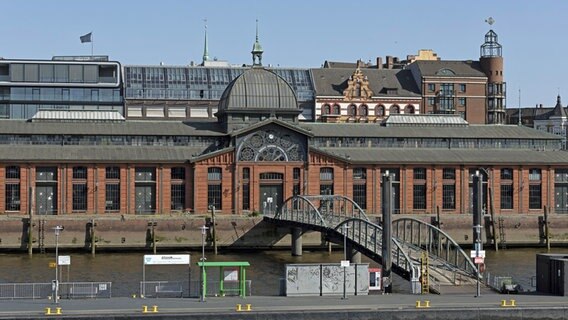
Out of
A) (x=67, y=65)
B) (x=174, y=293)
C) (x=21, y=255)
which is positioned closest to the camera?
(x=174, y=293)

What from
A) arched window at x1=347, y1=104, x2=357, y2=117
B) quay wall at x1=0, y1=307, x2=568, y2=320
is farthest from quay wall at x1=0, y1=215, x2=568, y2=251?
arched window at x1=347, y1=104, x2=357, y2=117

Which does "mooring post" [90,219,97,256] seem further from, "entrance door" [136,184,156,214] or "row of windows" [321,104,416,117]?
"row of windows" [321,104,416,117]

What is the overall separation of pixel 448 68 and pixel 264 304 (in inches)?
5200

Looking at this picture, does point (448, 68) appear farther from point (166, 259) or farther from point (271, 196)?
point (166, 259)

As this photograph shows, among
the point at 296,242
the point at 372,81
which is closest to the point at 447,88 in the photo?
the point at 372,81

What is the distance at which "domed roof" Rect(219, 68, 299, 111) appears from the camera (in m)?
137

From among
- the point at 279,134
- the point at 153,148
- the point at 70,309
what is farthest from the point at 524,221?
the point at 70,309

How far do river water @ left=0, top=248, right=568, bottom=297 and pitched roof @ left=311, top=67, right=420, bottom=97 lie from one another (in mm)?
66272

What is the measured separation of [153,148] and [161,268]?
36.6 m

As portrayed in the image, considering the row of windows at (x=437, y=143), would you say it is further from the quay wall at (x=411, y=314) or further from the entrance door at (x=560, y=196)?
the quay wall at (x=411, y=314)

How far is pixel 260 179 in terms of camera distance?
132250mm

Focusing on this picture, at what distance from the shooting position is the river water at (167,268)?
8698 centimetres

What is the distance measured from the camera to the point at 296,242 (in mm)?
114188

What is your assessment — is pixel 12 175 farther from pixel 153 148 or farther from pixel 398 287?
pixel 398 287
